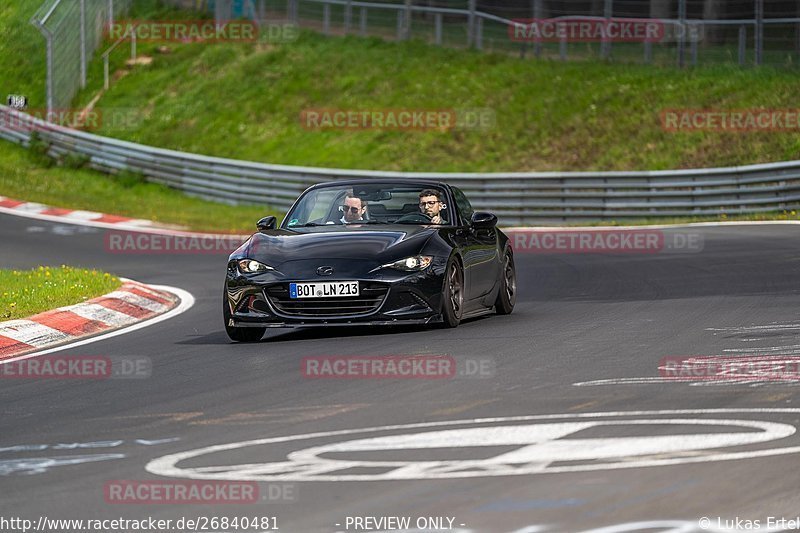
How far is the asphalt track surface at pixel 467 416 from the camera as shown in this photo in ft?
18.8

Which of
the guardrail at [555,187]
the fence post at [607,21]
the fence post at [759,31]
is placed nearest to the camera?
the guardrail at [555,187]

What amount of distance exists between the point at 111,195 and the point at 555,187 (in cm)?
1112

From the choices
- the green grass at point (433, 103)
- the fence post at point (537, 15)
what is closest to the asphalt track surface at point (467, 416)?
the green grass at point (433, 103)

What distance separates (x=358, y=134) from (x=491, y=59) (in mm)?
4492

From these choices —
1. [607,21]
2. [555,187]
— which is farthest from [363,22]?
[555,187]

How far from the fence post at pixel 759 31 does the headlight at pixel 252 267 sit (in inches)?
898

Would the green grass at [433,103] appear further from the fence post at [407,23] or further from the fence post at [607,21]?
the fence post at [407,23]

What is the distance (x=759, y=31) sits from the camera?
33.6 m

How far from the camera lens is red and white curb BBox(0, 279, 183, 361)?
12203 millimetres

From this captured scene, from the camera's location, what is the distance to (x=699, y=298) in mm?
14445

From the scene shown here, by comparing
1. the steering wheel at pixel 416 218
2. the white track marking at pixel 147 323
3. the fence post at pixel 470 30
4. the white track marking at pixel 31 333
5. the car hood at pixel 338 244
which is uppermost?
the fence post at pixel 470 30

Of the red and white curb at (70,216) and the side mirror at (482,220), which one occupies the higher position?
the side mirror at (482,220)

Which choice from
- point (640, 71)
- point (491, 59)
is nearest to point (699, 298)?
point (640, 71)

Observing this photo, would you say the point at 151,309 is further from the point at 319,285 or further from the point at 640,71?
the point at 640,71
